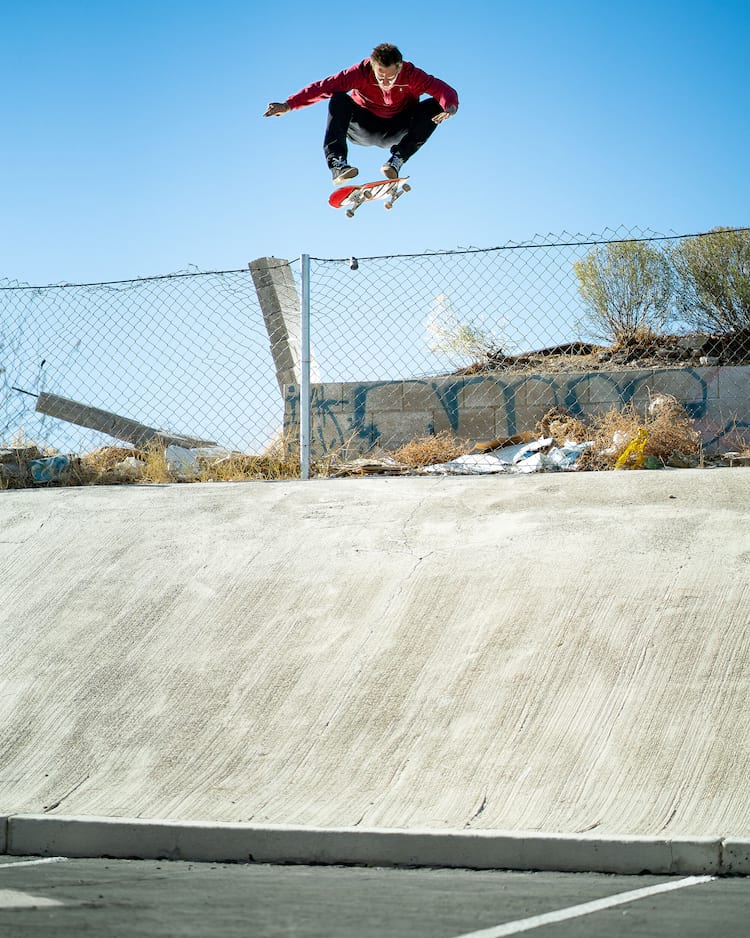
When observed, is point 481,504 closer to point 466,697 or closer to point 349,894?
point 466,697

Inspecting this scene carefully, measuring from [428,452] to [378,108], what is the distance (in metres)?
3.17

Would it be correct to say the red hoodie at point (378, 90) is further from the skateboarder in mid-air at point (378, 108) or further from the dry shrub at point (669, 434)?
the dry shrub at point (669, 434)

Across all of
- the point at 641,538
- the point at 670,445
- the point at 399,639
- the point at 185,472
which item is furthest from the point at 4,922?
the point at 670,445

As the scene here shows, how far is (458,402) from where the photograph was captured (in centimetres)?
985

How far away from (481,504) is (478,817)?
2901mm

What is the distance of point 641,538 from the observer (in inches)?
229

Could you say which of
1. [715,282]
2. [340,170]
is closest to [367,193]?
[340,170]

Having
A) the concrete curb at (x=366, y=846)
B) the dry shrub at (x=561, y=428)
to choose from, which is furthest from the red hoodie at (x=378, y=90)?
the concrete curb at (x=366, y=846)

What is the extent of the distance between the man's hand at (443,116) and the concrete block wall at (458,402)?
2.47 m

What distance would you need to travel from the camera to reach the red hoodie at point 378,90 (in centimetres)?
845

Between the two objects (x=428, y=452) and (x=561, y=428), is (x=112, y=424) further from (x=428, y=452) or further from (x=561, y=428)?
(x=561, y=428)

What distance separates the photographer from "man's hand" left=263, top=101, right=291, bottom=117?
8.59m

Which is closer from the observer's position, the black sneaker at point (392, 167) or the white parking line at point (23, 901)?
the white parking line at point (23, 901)

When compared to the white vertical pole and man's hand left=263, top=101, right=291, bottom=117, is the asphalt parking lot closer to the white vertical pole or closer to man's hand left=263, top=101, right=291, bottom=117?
the white vertical pole
